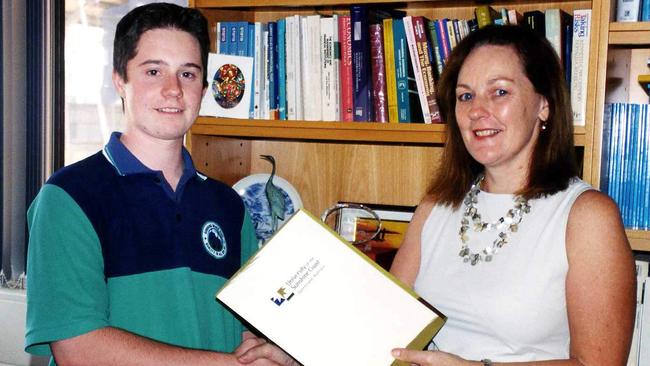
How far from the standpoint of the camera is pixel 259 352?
1.46 m

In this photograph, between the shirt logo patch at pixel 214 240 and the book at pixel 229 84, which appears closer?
the shirt logo patch at pixel 214 240

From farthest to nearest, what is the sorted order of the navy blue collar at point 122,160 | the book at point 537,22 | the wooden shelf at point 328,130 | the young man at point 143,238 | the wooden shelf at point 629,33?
the wooden shelf at point 328,130, the book at point 537,22, the wooden shelf at point 629,33, the navy blue collar at point 122,160, the young man at point 143,238

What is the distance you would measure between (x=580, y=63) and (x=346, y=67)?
62 centimetres

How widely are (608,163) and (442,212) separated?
0.47 meters

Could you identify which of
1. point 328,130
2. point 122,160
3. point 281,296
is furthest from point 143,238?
point 328,130

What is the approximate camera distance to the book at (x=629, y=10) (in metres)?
1.74

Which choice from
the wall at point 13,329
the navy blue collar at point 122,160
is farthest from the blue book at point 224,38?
the wall at point 13,329

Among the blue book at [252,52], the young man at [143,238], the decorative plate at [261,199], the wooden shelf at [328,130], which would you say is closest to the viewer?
the young man at [143,238]

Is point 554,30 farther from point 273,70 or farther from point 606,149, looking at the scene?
point 273,70

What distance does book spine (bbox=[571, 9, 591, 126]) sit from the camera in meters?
1.76

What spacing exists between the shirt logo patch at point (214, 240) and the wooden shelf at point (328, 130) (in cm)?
52

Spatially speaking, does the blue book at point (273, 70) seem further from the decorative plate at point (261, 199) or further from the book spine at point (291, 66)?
the decorative plate at point (261, 199)

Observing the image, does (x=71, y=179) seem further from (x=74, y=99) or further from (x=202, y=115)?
(x=74, y=99)

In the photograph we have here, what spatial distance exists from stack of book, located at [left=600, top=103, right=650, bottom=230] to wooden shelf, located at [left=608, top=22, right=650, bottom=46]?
6.3 inches
